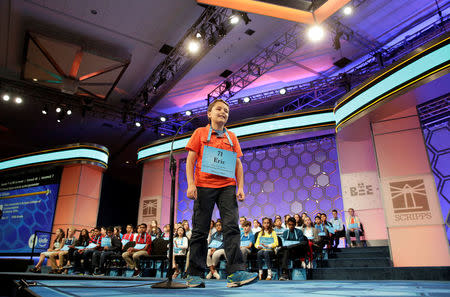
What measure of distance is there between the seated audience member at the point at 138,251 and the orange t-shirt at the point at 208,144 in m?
4.55

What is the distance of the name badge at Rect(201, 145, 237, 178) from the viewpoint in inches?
88.2

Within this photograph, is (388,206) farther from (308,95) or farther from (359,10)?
(308,95)

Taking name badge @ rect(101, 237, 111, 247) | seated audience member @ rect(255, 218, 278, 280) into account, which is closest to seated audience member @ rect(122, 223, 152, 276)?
name badge @ rect(101, 237, 111, 247)

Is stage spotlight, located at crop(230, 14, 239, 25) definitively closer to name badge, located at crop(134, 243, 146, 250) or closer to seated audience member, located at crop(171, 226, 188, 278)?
seated audience member, located at crop(171, 226, 188, 278)

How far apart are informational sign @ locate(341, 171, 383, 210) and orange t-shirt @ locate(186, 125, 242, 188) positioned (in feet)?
19.2

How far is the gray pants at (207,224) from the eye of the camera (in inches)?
87.4

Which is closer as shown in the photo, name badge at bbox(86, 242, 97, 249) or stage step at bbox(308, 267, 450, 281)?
stage step at bbox(308, 267, 450, 281)

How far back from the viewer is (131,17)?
741 cm

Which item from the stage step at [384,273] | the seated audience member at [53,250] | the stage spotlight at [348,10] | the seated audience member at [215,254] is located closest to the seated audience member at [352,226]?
the stage step at [384,273]

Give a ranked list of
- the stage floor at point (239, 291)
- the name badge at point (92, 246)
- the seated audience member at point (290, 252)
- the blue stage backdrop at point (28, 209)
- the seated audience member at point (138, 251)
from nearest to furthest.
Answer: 1. the stage floor at point (239, 291)
2. the seated audience member at point (290, 252)
3. the seated audience member at point (138, 251)
4. the name badge at point (92, 246)
5. the blue stage backdrop at point (28, 209)

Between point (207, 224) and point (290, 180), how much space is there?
7791 mm

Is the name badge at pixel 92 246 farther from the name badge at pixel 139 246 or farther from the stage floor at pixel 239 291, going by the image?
the stage floor at pixel 239 291

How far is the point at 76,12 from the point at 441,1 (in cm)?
849

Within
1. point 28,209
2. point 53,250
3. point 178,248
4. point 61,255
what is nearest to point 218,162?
point 178,248
